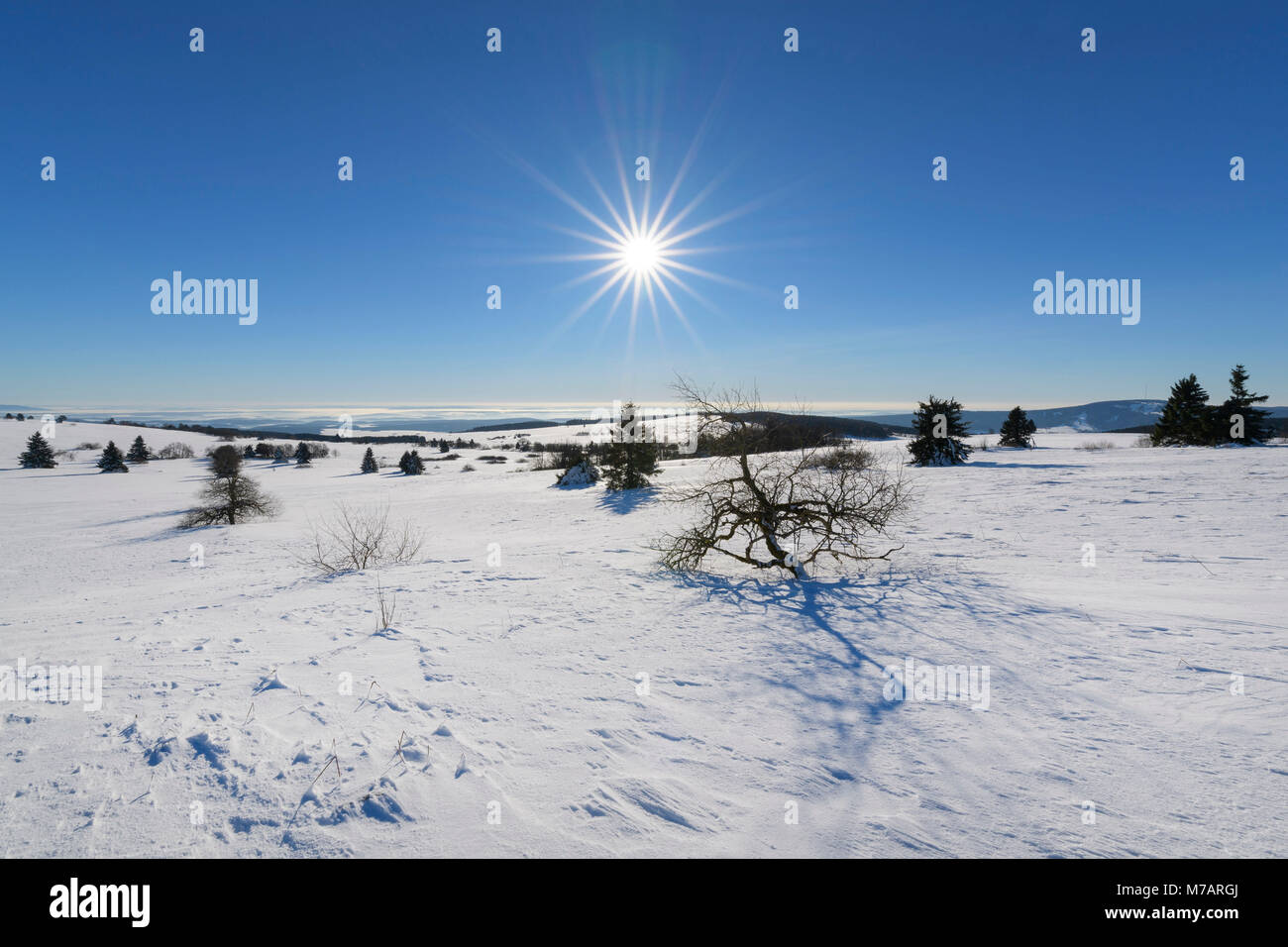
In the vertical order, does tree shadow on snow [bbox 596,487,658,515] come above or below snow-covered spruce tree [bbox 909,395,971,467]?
below

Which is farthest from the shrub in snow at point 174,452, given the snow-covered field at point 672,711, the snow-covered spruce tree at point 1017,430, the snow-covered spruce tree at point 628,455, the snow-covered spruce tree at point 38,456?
the snow-covered spruce tree at point 1017,430

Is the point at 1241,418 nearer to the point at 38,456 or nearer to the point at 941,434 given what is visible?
the point at 941,434

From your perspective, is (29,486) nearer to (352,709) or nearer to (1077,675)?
(352,709)

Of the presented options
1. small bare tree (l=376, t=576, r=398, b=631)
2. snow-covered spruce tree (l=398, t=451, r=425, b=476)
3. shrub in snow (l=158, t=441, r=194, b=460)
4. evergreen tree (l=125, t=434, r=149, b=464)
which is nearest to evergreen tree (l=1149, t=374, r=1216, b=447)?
small bare tree (l=376, t=576, r=398, b=631)

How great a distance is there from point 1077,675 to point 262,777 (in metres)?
7.45

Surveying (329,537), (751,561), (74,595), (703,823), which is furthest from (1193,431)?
(74,595)

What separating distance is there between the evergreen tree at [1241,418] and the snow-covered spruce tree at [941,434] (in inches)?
499

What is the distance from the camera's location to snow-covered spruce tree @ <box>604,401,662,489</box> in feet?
94.8

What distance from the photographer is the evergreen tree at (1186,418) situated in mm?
27828

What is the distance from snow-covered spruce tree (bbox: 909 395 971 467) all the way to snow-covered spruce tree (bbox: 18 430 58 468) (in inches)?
3022

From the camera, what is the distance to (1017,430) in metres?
36.5

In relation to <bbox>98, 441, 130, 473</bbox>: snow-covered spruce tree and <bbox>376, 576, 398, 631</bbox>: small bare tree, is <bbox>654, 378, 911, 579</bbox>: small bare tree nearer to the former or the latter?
<bbox>376, 576, 398, 631</bbox>: small bare tree

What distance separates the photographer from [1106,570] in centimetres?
891

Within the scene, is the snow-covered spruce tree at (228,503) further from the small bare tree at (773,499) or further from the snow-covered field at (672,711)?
the small bare tree at (773,499)
